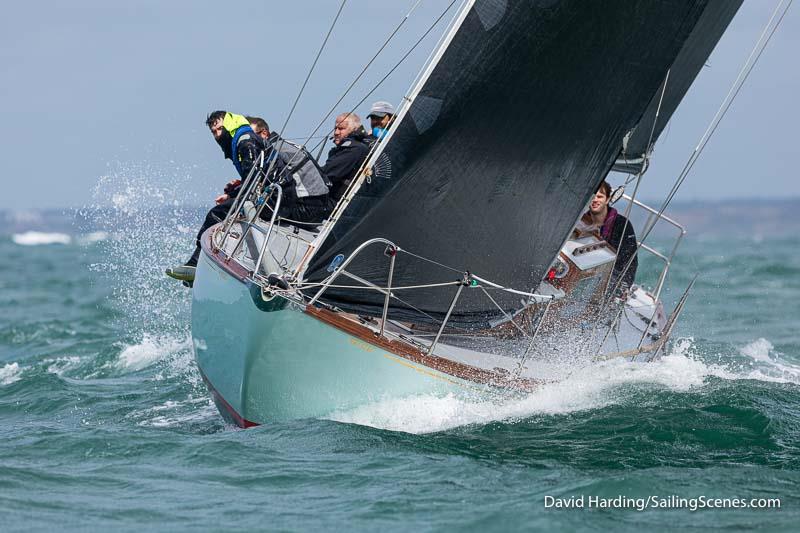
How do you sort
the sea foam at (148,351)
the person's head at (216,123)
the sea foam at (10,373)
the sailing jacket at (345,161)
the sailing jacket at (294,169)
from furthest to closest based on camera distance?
the sea foam at (148,351), the sea foam at (10,373), the person's head at (216,123), the sailing jacket at (345,161), the sailing jacket at (294,169)

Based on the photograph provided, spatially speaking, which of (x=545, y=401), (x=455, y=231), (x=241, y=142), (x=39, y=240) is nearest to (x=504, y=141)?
(x=455, y=231)

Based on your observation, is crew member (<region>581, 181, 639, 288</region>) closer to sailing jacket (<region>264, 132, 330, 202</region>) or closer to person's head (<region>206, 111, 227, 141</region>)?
sailing jacket (<region>264, 132, 330, 202</region>)

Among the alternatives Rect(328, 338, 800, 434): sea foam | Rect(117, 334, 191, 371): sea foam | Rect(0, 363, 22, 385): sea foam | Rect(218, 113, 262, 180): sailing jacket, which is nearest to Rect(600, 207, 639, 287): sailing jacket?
Rect(328, 338, 800, 434): sea foam

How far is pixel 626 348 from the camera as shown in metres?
8.56

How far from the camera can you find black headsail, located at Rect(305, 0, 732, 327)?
6.51m

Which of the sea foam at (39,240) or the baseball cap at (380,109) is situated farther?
the sea foam at (39,240)

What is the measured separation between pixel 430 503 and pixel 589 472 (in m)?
1.03

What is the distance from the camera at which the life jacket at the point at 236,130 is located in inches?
316

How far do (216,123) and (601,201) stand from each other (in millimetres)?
3221

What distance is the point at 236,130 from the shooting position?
8.06 meters

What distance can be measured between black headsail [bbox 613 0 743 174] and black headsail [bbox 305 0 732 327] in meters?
0.79

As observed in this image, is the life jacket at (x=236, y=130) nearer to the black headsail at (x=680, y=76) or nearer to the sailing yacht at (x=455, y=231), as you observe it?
the sailing yacht at (x=455, y=231)

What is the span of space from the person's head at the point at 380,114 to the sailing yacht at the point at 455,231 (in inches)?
41.6

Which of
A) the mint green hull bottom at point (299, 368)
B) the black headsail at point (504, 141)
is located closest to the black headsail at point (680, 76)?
the black headsail at point (504, 141)
